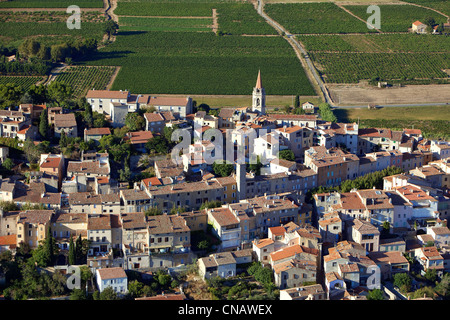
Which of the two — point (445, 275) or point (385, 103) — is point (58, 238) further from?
point (385, 103)

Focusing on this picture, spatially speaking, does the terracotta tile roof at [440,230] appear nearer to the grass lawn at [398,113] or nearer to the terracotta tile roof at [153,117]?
the terracotta tile roof at [153,117]

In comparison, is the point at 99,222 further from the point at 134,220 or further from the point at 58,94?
the point at 58,94

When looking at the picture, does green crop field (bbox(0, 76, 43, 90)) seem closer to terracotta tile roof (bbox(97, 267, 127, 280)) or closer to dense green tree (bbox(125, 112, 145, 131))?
dense green tree (bbox(125, 112, 145, 131))

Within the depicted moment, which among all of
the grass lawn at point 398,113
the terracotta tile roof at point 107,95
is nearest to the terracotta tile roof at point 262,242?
the terracotta tile roof at point 107,95

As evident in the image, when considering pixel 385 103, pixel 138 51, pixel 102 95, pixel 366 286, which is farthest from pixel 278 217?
pixel 138 51

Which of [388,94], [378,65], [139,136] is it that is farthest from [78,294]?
[378,65]

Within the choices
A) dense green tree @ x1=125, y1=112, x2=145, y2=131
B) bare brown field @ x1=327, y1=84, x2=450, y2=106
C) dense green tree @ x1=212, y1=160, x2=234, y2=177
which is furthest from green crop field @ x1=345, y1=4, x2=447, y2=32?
dense green tree @ x1=212, y1=160, x2=234, y2=177
